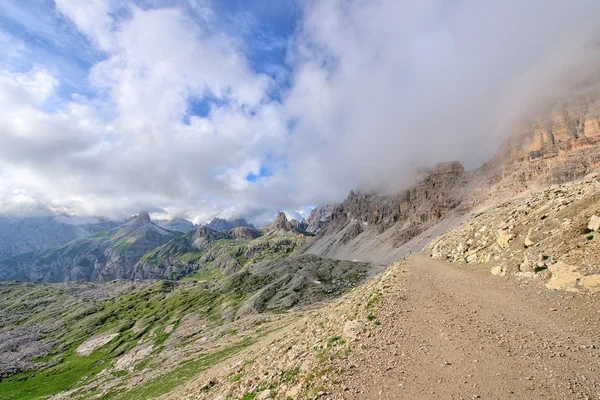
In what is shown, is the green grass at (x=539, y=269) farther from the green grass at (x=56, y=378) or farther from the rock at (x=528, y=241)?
the green grass at (x=56, y=378)

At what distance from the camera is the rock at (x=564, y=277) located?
2306 cm

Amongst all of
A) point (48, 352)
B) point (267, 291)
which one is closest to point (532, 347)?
point (267, 291)

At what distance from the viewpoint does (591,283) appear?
71.1 ft

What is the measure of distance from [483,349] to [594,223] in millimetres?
17505

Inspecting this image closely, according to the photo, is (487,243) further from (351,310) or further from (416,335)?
(416,335)

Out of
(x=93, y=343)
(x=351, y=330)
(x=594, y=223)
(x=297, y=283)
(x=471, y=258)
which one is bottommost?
(x=93, y=343)

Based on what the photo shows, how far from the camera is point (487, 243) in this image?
3994 cm

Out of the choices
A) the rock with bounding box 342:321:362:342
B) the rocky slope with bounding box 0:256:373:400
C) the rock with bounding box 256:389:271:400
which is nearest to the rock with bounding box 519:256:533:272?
the rock with bounding box 342:321:362:342

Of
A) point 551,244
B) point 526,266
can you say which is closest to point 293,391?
point 526,266

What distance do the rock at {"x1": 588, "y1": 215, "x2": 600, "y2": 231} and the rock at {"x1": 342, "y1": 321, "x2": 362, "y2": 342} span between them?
862 inches

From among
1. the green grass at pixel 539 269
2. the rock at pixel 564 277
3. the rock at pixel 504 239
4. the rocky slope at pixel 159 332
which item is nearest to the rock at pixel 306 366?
the rock at pixel 564 277

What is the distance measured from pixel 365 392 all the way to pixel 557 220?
29.5 meters

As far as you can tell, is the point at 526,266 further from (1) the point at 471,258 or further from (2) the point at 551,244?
(1) the point at 471,258

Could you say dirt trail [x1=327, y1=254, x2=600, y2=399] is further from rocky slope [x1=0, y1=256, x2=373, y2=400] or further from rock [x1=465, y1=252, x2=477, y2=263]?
rocky slope [x1=0, y1=256, x2=373, y2=400]
